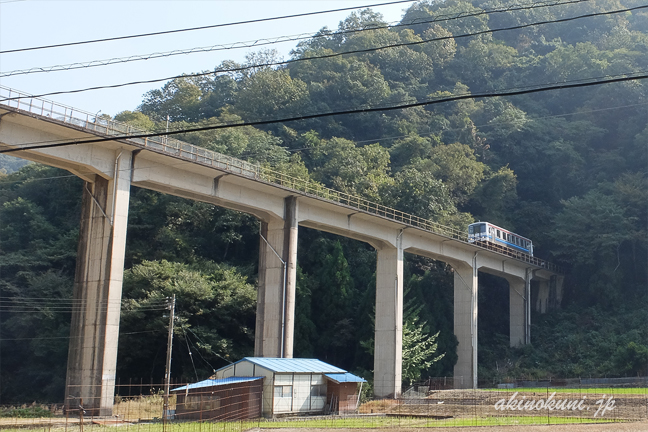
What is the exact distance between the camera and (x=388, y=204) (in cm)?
7075

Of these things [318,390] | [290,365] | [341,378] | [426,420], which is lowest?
[426,420]

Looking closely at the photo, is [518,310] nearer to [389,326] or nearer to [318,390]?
[389,326]

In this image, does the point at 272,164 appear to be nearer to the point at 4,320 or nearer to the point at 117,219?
the point at 4,320

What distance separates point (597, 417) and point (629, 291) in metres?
45.3

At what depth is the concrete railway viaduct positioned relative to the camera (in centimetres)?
3338

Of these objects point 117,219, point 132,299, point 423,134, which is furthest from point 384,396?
point 423,134

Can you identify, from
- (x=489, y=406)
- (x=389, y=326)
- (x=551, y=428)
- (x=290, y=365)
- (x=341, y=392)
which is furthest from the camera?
(x=389, y=326)

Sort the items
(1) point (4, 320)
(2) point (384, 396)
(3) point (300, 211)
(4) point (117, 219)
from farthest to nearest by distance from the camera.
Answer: (1) point (4, 320)
(2) point (384, 396)
(3) point (300, 211)
(4) point (117, 219)

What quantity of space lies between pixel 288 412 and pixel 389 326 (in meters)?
19.0

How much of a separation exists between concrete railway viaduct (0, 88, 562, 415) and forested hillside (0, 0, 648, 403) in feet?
17.1

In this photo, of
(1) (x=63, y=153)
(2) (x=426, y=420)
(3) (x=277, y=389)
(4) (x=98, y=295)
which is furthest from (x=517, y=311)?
(1) (x=63, y=153)

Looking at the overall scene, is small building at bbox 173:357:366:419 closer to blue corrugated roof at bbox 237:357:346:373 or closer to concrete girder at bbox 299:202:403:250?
blue corrugated roof at bbox 237:357:346:373

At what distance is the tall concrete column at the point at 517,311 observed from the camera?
70.2m

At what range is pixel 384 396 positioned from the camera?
5053cm
